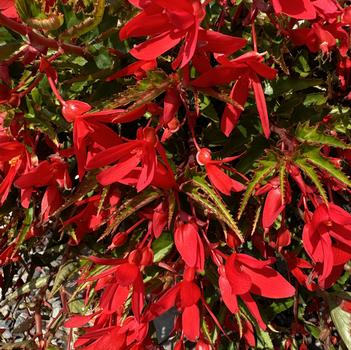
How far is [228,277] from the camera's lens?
0.81 meters

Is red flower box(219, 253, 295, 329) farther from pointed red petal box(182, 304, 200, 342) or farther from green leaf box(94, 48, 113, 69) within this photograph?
green leaf box(94, 48, 113, 69)

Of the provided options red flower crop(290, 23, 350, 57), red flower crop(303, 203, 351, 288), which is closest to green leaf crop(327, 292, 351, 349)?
red flower crop(303, 203, 351, 288)

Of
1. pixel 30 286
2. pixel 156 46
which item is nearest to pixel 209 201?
pixel 156 46

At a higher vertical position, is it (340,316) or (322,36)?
(322,36)

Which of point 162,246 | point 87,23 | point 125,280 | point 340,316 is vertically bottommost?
point 340,316

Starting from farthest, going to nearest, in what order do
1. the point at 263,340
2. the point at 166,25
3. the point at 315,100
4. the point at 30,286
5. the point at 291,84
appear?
the point at 30,286
the point at 263,340
the point at 315,100
the point at 291,84
the point at 166,25

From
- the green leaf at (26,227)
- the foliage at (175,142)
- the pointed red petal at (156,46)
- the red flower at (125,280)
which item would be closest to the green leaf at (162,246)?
the foliage at (175,142)

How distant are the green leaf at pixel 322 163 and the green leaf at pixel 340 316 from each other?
51 cm

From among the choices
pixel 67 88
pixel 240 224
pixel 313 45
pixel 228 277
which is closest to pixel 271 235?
pixel 240 224

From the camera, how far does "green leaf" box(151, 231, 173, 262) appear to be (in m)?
1.03

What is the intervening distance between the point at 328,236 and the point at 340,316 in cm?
44

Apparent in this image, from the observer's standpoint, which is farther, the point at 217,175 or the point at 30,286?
the point at 30,286

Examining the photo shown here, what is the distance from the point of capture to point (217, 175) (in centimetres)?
79

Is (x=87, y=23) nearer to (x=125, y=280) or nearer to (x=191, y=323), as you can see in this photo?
(x=125, y=280)
